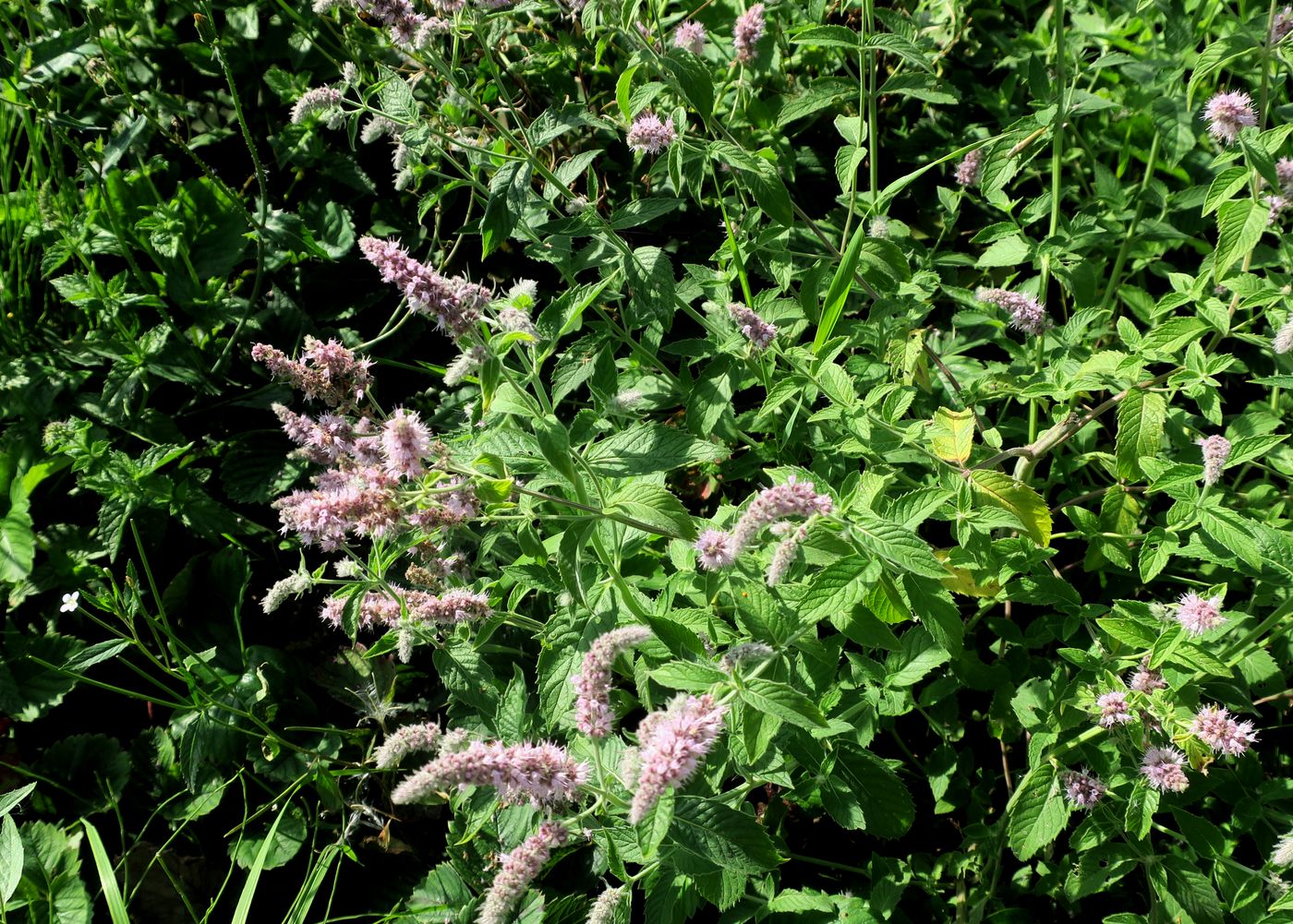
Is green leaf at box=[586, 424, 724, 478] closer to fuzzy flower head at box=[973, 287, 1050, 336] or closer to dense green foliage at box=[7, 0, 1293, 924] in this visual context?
dense green foliage at box=[7, 0, 1293, 924]

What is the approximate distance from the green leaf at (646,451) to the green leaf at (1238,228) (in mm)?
1286

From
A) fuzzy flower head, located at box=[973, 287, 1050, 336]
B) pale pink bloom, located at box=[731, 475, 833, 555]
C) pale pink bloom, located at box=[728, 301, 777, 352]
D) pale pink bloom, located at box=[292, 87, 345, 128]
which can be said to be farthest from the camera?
fuzzy flower head, located at box=[973, 287, 1050, 336]

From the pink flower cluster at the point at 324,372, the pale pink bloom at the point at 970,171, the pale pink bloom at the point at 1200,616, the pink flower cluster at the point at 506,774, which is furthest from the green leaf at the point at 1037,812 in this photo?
the pink flower cluster at the point at 324,372

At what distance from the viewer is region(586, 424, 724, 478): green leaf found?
201 centimetres

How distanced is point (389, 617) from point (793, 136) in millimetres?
2649

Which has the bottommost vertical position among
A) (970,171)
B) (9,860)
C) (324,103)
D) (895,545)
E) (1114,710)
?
(9,860)

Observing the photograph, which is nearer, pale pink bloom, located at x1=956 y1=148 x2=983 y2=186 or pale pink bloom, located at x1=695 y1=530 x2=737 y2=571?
pale pink bloom, located at x1=695 y1=530 x2=737 y2=571

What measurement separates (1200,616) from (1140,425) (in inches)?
18.0

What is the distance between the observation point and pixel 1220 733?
2.03 m

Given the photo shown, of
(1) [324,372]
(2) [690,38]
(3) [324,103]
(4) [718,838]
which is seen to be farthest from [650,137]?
(4) [718,838]

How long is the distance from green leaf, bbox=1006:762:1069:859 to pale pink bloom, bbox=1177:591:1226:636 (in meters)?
0.49

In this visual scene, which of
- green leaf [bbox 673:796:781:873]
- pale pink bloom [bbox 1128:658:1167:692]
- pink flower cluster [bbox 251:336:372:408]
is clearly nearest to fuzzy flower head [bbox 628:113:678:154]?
pink flower cluster [bbox 251:336:372:408]

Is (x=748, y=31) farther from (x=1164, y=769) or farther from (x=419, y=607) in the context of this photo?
(x=1164, y=769)

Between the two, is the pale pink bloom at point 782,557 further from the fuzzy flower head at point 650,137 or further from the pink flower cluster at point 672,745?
the fuzzy flower head at point 650,137
